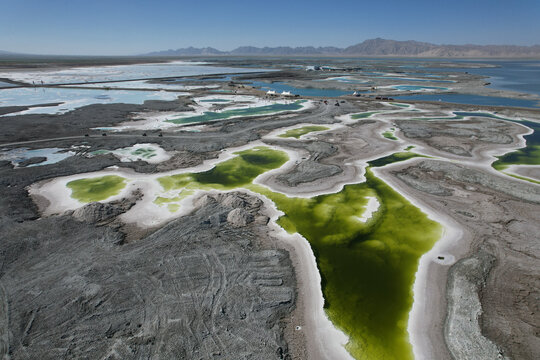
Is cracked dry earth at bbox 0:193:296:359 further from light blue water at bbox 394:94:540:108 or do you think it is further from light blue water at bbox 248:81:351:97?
light blue water at bbox 394:94:540:108

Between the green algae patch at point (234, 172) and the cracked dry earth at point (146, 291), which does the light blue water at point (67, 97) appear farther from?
the cracked dry earth at point (146, 291)

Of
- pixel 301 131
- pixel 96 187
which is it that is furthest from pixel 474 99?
pixel 96 187

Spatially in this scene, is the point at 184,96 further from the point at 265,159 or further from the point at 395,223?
the point at 395,223

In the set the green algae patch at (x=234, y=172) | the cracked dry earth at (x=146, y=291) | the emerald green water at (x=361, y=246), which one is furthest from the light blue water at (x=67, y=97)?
the cracked dry earth at (x=146, y=291)

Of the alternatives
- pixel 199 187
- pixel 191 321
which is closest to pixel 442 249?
pixel 191 321

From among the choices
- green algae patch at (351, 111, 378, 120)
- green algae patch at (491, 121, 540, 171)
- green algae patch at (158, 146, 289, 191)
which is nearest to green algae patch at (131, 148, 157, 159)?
green algae patch at (158, 146, 289, 191)
